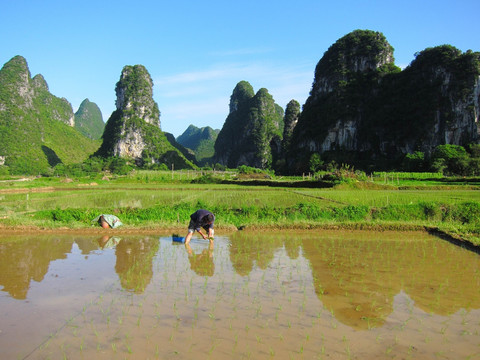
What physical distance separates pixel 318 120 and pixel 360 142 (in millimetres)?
9661

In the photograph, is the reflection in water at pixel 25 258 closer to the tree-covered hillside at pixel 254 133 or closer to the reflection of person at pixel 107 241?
the reflection of person at pixel 107 241

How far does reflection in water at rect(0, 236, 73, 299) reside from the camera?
548cm

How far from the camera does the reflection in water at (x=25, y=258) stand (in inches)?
216

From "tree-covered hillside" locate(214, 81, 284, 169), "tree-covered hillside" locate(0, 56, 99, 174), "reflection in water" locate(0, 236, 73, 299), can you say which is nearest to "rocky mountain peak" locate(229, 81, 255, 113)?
"tree-covered hillside" locate(214, 81, 284, 169)

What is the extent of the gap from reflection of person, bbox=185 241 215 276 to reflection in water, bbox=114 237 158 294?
0.76m

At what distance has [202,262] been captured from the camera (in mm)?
6852

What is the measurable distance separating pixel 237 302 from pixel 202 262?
2.13 meters

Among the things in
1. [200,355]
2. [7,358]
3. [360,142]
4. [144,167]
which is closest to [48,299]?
[7,358]

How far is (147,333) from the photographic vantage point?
3889 millimetres

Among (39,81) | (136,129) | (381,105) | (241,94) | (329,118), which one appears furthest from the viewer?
(241,94)

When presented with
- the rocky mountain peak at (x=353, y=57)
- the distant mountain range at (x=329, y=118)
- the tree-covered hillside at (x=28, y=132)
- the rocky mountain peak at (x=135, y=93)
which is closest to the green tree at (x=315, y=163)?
the distant mountain range at (x=329, y=118)

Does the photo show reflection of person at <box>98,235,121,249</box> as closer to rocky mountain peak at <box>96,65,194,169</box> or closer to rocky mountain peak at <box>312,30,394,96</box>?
rocky mountain peak at <box>312,30,394,96</box>

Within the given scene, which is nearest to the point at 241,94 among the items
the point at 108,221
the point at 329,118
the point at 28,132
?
the point at 329,118

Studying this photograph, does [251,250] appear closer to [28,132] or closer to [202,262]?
[202,262]
